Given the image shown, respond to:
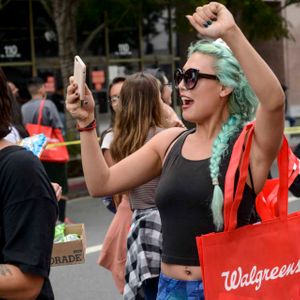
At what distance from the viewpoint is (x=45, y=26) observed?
20203mm

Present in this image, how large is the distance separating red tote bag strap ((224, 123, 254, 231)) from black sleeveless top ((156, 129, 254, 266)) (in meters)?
0.11

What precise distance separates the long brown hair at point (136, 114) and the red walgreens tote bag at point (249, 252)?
5.95 feet

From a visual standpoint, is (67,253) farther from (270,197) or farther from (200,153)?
(270,197)

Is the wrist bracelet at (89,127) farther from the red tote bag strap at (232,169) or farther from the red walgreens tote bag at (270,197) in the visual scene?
the red walgreens tote bag at (270,197)

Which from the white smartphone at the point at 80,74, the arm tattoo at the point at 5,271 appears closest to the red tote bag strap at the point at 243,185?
the white smartphone at the point at 80,74

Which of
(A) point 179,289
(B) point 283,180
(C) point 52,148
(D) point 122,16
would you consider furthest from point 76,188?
(B) point 283,180

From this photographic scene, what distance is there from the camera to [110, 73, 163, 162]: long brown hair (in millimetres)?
4828

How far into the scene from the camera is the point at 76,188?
13984 mm

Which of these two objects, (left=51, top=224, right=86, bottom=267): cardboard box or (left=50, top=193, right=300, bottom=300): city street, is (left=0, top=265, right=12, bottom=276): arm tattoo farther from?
(left=50, top=193, right=300, bottom=300): city street

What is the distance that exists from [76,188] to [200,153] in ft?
35.6

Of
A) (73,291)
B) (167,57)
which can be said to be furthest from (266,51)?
(73,291)

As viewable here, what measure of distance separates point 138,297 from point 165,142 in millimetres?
1272

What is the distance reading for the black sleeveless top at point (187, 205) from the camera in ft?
10.3

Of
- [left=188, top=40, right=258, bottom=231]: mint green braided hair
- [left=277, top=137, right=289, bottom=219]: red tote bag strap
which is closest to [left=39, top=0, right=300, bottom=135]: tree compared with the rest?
[left=188, top=40, right=258, bottom=231]: mint green braided hair
